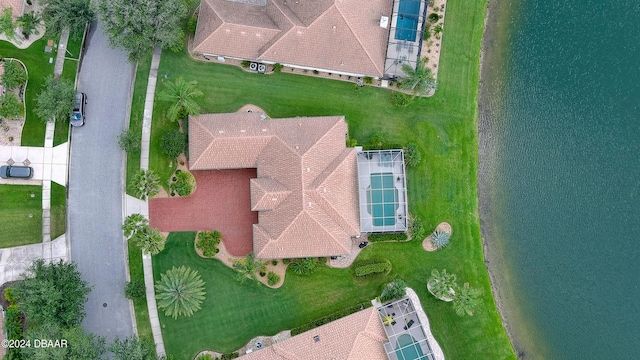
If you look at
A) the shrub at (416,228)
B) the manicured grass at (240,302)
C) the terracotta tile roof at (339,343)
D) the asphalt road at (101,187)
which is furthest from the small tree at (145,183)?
the shrub at (416,228)

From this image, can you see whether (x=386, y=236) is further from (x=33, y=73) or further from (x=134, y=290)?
(x=33, y=73)

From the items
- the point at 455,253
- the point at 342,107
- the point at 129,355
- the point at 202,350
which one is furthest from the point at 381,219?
the point at 129,355

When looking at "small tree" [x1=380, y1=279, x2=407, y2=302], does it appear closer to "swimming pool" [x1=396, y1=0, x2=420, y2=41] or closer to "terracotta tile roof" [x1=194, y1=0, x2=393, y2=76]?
"terracotta tile roof" [x1=194, y1=0, x2=393, y2=76]

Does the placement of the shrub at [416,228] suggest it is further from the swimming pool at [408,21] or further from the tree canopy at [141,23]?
the tree canopy at [141,23]

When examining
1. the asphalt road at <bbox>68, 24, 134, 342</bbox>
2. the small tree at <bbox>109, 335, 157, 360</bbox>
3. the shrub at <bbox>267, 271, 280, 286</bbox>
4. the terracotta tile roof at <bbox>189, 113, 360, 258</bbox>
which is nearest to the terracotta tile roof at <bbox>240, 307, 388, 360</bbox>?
the shrub at <bbox>267, 271, 280, 286</bbox>

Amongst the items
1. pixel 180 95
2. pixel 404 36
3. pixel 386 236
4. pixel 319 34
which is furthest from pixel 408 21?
pixel 180 95

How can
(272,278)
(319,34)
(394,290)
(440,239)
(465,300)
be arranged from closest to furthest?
(465,300) → (394,290) → (272,278) → (319,34) → (440,239)
